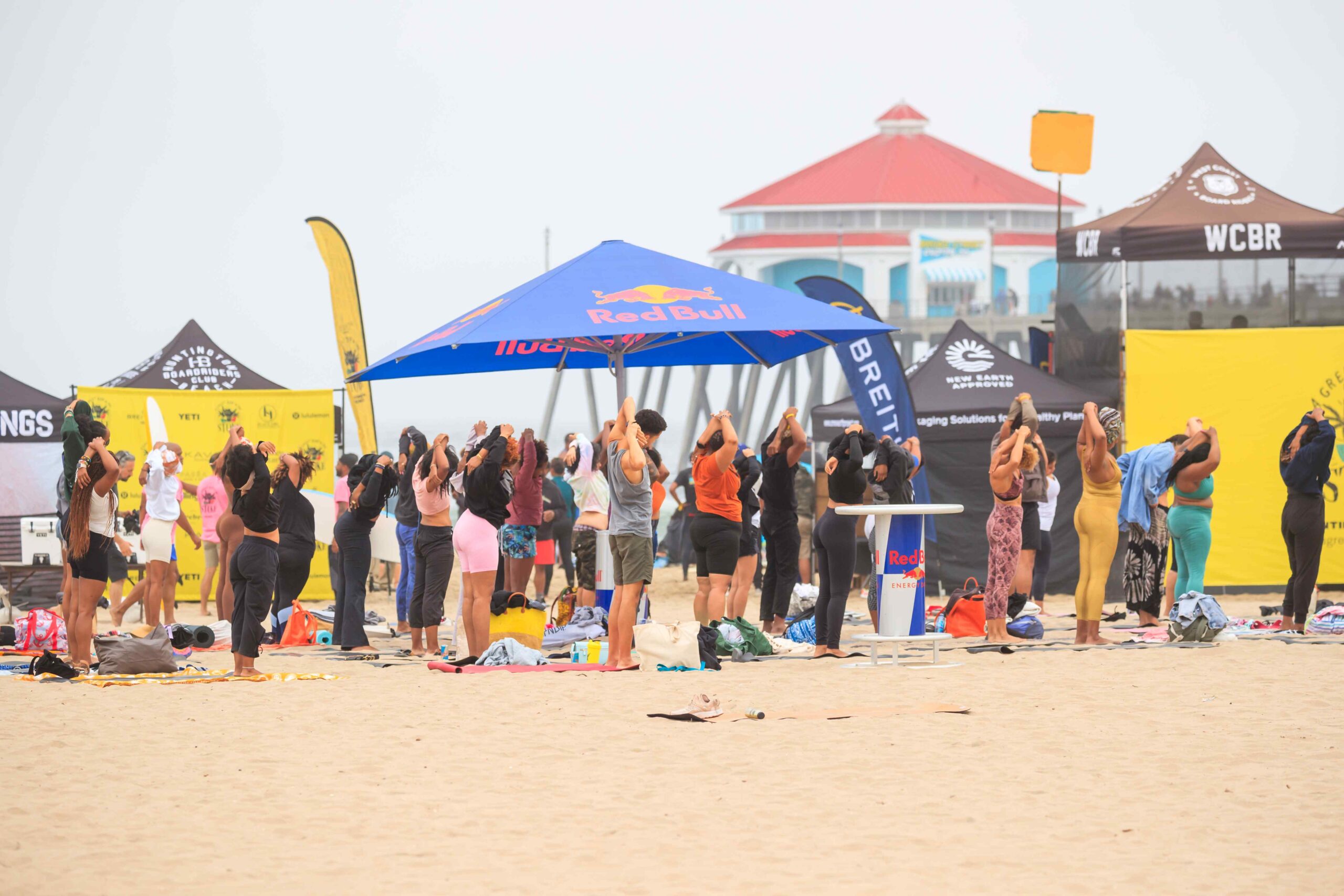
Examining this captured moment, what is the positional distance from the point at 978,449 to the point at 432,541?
21.4ft

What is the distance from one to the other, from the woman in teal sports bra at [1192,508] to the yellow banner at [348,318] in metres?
7.34

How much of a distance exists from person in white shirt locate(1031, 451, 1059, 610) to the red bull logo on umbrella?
406cm

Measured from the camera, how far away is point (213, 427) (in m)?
14.8

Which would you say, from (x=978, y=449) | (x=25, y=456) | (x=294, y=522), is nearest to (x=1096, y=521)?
(x=978, y=449)

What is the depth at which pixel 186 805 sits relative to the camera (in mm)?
4996

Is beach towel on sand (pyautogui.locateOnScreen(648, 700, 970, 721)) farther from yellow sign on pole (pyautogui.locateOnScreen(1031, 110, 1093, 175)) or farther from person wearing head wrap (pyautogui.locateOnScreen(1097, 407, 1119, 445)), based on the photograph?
yellow sign on pole (pyautogui.locateOnScreen(1031, 110, 1093, 175))

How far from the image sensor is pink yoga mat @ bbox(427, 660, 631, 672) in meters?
8.08

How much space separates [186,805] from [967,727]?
3226mm

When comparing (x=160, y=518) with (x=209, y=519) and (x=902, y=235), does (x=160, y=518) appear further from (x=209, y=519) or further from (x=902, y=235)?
(x=902, y=235)

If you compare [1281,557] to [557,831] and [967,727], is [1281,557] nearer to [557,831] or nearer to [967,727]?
[967,727]

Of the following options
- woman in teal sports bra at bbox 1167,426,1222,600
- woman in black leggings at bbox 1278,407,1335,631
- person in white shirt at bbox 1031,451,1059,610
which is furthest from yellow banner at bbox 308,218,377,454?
woman in black leggings at bbox 1278,407,1335,631

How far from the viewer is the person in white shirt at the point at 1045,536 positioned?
11.8m

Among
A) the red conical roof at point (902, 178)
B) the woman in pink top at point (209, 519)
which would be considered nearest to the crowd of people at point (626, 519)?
the woman in pink top at point (209, 519)

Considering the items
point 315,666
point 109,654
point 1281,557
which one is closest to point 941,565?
point 1281,557
